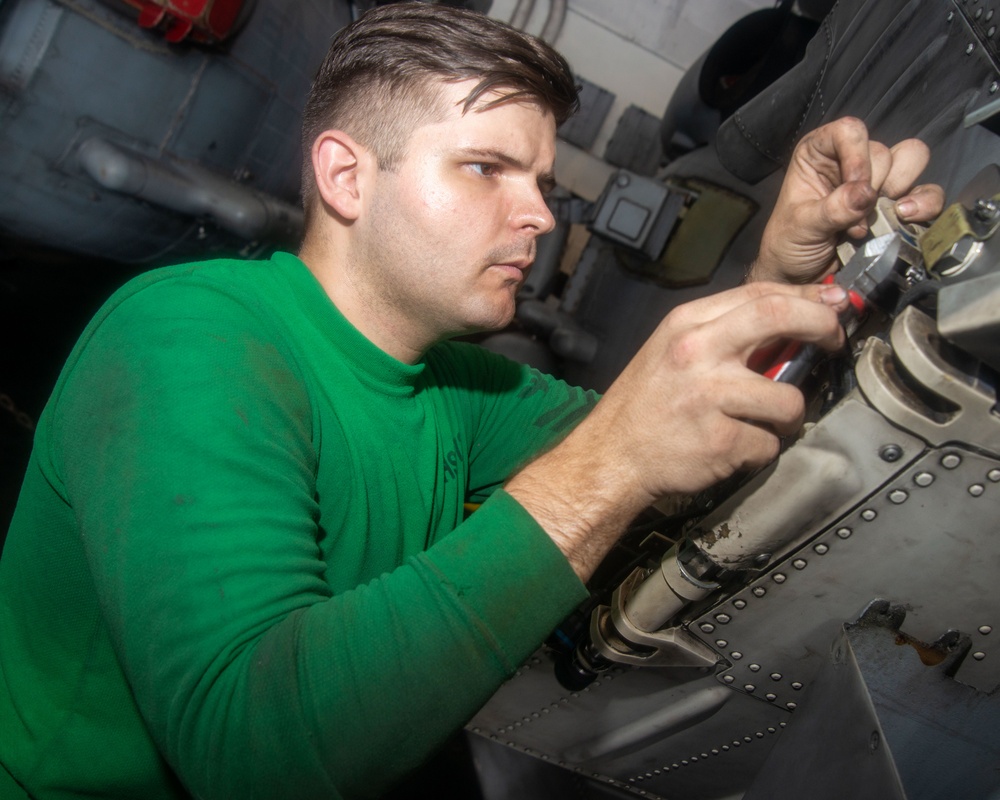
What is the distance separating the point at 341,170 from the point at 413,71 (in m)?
0.23

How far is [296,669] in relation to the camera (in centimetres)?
76

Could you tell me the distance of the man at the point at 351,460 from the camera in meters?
0.77

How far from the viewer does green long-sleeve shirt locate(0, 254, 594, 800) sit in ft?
2.49

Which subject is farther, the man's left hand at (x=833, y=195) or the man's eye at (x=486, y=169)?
the man's eye at (x=486, y=169)

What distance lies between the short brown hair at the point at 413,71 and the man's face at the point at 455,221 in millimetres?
34

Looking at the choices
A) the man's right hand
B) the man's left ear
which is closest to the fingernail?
the man's right hand

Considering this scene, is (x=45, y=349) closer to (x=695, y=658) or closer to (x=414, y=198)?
(x=414, y=198)

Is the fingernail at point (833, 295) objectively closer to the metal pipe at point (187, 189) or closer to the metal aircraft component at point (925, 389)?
the metal aircraft component at point (925, 389)

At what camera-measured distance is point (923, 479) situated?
0.91 m

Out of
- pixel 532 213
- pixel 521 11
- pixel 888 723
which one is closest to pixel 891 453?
pixel 888 723

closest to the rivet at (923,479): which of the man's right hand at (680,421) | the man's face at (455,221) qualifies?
the man's right hand at (680,421)

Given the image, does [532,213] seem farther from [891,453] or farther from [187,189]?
[187,189]

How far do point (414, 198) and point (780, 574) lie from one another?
3.02 ft

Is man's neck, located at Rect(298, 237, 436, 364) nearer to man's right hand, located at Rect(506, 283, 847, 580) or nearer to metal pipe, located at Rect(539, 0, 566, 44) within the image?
man's right hand, located at Rect(506, 283, 847, 580)
